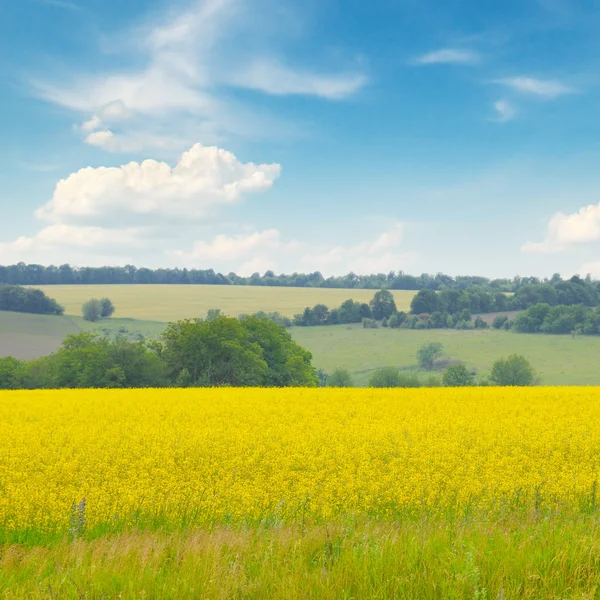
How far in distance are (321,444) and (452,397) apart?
8.33m

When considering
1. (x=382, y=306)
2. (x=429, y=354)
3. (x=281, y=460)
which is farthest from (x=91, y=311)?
(x=281, y=460)

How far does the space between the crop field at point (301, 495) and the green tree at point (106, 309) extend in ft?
301

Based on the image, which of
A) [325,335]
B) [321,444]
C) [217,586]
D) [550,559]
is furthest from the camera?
[325,335]

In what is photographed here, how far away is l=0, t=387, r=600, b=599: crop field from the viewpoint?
4.46 m

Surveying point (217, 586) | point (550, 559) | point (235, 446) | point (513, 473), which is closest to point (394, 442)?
point (513, 473)

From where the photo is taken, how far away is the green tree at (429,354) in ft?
305

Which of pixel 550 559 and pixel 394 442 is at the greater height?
pixel 550 559

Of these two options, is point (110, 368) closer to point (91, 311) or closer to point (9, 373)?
point (9, 373)

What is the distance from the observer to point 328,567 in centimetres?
464

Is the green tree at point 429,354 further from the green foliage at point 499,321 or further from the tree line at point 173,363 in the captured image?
the tree line at point 173,363

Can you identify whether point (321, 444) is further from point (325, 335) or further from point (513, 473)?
point (325, 335)

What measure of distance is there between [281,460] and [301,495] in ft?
5.69

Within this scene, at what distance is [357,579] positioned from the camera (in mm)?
4398

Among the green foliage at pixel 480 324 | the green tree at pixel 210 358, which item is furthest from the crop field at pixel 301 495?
the green foliage at pixel 480 324
